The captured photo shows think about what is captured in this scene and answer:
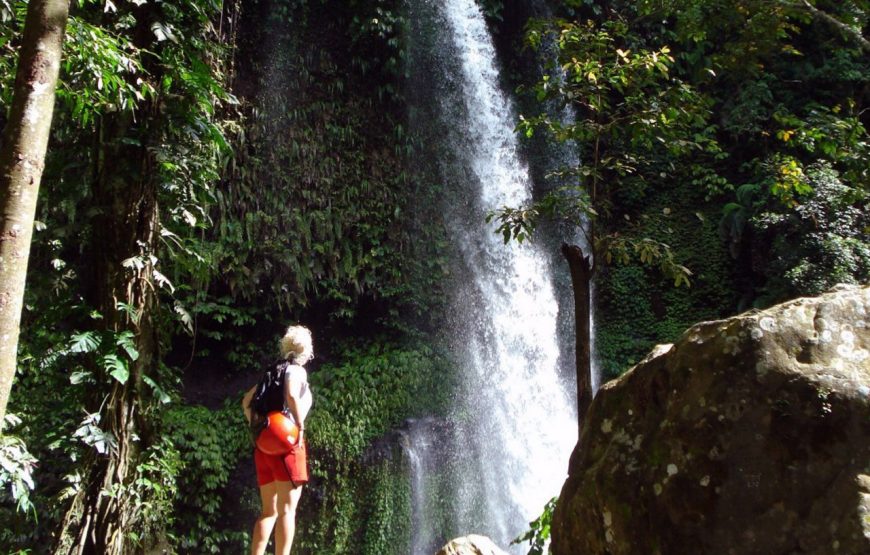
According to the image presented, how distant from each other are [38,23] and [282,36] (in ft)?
27.6

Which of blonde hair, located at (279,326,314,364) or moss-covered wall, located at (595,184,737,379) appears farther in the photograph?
moss-covered wall, located at (595,184,737,379)

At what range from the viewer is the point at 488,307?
33.7ft

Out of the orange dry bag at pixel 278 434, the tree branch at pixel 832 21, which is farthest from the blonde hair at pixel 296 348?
the tree branch at pixel 832 21

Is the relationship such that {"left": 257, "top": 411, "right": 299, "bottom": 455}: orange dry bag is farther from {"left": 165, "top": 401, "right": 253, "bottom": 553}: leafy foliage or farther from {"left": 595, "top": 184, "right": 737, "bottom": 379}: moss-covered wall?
{"left": 595, "top": 184, "right": 737, "bottom": 379}: moss-covered wall

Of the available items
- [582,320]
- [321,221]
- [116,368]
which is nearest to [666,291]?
[321,221]

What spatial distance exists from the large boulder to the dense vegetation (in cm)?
269

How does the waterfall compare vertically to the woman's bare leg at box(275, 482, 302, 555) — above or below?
above

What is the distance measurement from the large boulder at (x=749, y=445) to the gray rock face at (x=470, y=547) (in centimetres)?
130

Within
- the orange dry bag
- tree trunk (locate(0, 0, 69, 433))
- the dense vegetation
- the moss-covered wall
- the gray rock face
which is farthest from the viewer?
the moss-covered wall

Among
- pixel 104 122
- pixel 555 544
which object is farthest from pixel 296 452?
pixel 104 122

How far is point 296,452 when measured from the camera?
3467mm

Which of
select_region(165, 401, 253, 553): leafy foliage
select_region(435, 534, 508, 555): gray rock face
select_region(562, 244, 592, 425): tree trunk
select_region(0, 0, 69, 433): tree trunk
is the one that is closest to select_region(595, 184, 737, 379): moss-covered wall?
select_region(165, 401, 253, 553): leafy foliage

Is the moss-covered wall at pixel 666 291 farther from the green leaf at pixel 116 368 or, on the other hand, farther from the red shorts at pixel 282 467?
the green leaf at pixel 116 368

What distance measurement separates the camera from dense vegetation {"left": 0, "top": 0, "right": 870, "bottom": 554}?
4109 mm
